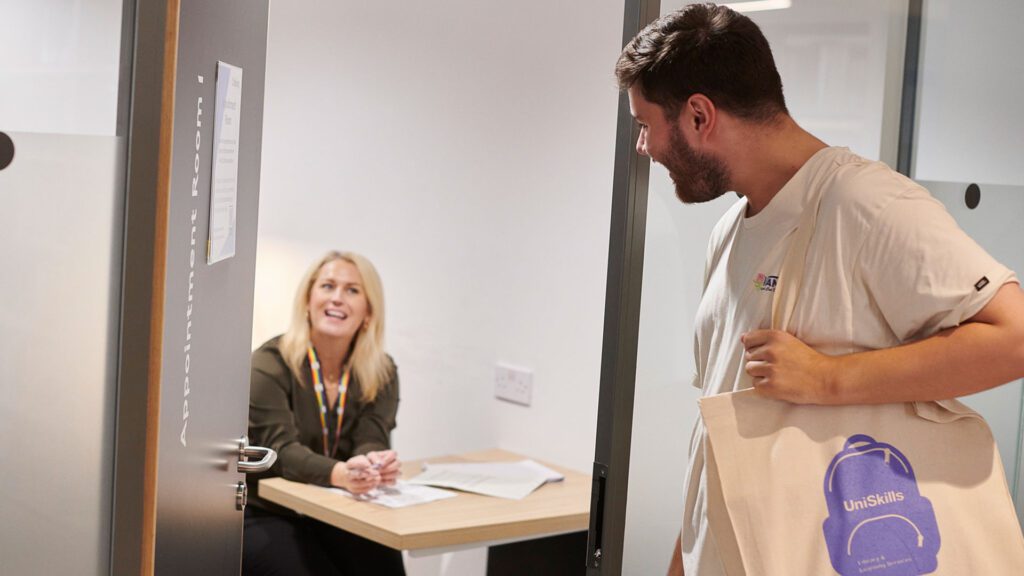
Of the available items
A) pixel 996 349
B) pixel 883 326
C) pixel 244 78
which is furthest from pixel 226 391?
pixel 996 349

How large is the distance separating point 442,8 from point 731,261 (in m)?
2.66

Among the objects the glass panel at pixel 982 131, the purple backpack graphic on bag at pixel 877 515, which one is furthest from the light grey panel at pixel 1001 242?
the purple backpack graphic on bag at pixel 877 515

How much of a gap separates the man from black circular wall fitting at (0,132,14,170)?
2.62ft

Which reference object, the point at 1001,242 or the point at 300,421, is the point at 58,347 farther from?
the point at 300,421

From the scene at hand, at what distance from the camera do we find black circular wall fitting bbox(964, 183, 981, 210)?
2.36 metres

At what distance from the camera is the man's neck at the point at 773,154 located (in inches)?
56.9

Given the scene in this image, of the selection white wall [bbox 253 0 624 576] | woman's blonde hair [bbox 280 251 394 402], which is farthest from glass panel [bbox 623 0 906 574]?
woman's blonde hair [bbox 280 251 394 402]

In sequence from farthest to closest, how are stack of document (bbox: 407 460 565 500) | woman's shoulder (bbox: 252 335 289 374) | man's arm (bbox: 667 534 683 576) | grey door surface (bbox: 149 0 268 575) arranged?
woman's shoulder (bbox: 252 335 289 374)
stack of document (bbox: 407 460 565 500)
man's arm (bbox: 667 534 683 576)
grey door surface (bbox: 149 0 268 575)

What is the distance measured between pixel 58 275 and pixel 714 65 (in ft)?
2.81

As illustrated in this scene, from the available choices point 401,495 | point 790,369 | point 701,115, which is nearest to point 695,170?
point 701,115

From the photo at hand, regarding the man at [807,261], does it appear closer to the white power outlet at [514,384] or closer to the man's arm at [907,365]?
the man's arm at [907,365]

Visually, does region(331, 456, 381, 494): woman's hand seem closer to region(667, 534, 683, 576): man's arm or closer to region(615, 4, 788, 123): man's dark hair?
region(667, 534, 683, 576): man's arm

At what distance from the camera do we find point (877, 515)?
1327mm

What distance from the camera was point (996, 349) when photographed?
49.4 inches
